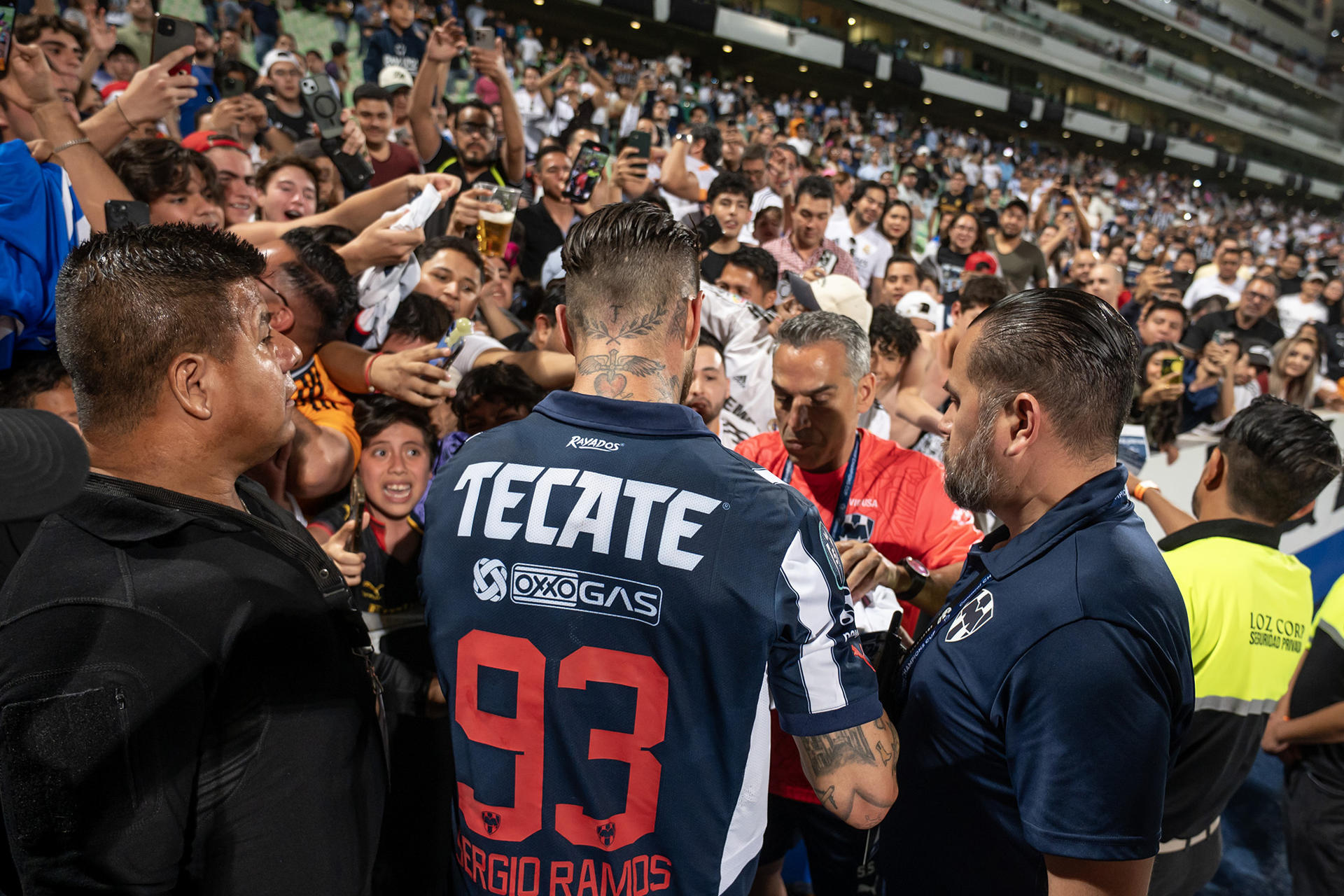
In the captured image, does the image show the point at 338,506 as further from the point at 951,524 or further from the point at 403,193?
the point at 951,524

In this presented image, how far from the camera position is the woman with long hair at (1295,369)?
5.99 meters

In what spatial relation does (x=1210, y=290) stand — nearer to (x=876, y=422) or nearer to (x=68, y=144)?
(x=876, y=422)

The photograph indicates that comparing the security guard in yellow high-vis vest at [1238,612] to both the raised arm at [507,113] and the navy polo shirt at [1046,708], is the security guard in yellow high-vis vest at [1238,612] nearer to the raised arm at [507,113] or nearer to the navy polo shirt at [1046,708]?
the navy polo shirt at [1046,708]

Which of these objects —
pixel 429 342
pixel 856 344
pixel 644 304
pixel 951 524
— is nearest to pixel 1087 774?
pixel 644 304

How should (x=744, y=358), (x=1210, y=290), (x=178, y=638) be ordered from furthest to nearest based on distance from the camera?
(x=1210, y=290) < (x=744, y=358) < (x=178, y=638)

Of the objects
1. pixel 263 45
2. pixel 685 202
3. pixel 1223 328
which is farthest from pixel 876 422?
pixel 263 45

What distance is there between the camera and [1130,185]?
97.0 feet

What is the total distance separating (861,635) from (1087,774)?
111 cm

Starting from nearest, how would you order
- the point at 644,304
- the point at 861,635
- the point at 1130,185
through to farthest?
the point at 644,304 → the point at 861,635 → the point at 1130,185

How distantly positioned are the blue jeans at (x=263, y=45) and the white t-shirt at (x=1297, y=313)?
1279cm

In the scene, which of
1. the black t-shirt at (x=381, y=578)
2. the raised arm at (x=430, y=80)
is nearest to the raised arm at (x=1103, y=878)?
the black t-shirt at (x=381, y=578)

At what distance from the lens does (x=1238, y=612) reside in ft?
6.94

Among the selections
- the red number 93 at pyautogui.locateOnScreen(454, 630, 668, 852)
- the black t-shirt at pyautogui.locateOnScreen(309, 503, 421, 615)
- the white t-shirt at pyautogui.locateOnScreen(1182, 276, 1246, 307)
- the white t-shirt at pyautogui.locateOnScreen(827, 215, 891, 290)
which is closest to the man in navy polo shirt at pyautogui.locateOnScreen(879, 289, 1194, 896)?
the red number 93 at pyautogui.locateOnScreen(454, 630, 668, 852)

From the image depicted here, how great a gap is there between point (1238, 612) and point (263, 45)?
11814 millimetres
